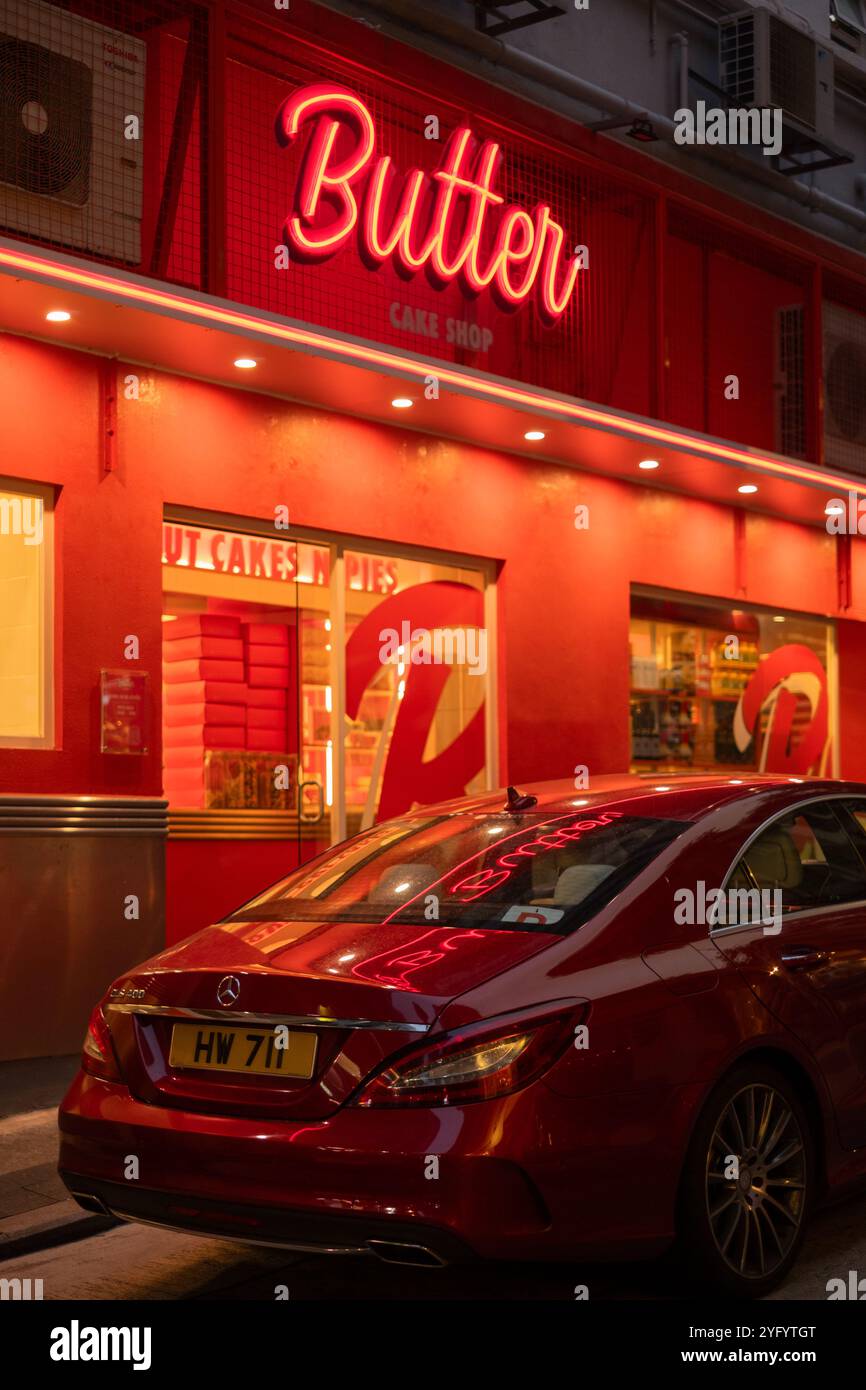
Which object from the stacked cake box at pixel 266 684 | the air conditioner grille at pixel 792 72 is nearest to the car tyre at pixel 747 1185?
the stacked cake box at pixel 266 684

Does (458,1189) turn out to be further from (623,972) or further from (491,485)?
(491,485)

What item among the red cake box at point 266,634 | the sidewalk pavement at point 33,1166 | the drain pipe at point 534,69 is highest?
the drain pipe at point 534,69

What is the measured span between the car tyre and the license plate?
3.80ft

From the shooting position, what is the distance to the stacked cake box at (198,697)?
1095 centimetres

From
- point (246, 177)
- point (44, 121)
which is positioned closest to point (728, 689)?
point (246, 177)

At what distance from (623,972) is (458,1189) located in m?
0.85

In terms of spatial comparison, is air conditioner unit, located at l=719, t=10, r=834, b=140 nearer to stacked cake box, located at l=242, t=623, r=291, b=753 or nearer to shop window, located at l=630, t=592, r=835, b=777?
shop window, located at l=630, t=592, r=835, b=777

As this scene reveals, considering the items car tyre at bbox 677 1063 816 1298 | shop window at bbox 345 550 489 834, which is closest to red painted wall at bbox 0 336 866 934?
shop window at bbox 345 550 489 834

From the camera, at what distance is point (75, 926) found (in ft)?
32.1

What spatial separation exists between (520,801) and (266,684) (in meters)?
5.74

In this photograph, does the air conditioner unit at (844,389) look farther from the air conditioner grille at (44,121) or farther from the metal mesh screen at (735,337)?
the air conditioner grille at (44,121)

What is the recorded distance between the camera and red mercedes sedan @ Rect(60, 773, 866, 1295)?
4449mm

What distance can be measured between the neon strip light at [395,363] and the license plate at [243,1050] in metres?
5.02

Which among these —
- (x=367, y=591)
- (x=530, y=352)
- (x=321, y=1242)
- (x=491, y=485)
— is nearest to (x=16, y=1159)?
(x=321, y=1242)
